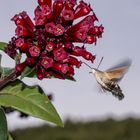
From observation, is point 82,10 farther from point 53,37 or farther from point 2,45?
point 2,45

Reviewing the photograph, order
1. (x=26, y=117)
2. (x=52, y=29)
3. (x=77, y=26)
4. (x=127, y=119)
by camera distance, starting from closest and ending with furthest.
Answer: (x=52, y=29) < (x=77, y=26) < (x=26, y=117) < (x=127, y=119)

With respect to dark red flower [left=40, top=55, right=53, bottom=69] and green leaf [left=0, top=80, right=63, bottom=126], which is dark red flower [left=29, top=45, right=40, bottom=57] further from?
green leaf [left=0, top=80, right=63, bottom=126]

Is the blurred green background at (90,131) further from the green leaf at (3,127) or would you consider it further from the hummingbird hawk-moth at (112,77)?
the green leaf at (3,127)

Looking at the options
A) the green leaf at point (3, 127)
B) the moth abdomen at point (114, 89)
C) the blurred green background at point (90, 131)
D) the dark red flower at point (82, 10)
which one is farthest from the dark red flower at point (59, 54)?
the blurred green background at point (90, 131)

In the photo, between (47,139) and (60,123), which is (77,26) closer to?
(60,123)

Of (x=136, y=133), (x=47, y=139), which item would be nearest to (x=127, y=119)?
(x=136, y=133)

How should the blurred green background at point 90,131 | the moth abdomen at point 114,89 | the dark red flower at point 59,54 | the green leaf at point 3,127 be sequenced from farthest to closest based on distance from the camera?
the blurred green background at point 90,131 → the moth abdomen at point 114,89 → the green leaf at point 3,127 → the dark red flower at point 59,54
